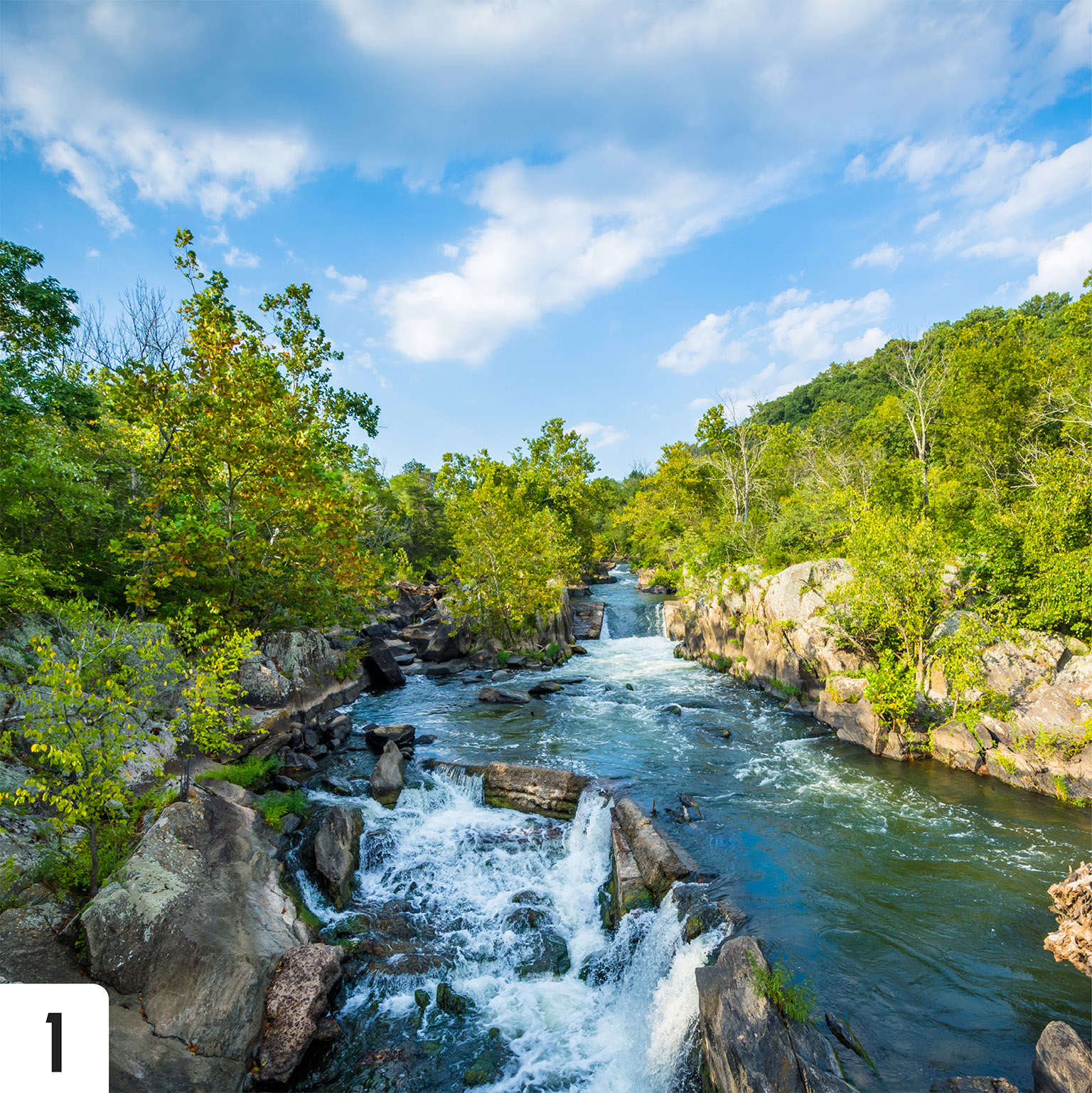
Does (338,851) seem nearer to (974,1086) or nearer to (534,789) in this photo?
(534,789)

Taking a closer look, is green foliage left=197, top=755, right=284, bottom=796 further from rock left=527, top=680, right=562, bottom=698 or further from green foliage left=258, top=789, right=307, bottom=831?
rock left=527, top=680, right=562, bottom=698

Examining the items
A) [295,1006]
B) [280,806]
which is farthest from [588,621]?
[295,1006]

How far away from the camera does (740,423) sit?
37.0 m

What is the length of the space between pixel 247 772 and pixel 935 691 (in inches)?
770

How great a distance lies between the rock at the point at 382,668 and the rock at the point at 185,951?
14.8 metres

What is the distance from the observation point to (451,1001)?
841 centimetres

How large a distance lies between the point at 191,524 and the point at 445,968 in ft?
41.0

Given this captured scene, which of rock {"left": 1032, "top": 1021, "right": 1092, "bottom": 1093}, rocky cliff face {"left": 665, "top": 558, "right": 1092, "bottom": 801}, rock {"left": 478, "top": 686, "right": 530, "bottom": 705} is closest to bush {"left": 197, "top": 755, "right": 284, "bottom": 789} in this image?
rock {"left": 478, "top": 686, "right": 530, "bottom": 705}

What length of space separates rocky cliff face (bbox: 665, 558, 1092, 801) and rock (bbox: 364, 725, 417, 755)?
14.1m

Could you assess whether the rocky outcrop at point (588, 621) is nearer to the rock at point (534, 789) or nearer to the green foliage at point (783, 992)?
the rock at point (534, 789)

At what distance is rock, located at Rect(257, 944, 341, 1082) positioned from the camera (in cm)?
707

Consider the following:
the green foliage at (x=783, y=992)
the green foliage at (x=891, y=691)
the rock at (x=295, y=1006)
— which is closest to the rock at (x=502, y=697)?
the green foliage at (x=891, y=691)

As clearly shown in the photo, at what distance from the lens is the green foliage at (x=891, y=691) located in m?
15.5

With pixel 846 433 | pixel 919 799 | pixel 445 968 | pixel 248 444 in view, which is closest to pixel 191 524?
pixel 248 444
